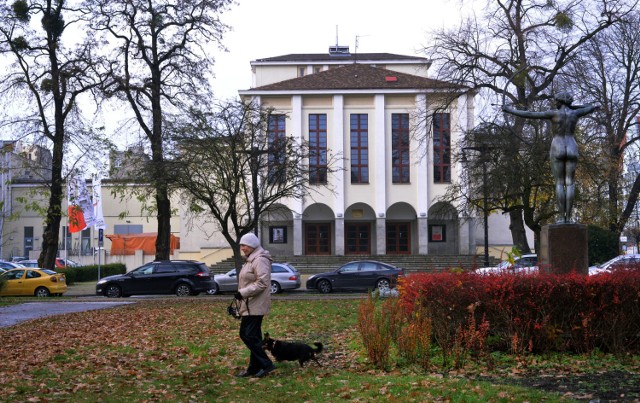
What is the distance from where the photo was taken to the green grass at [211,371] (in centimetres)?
870

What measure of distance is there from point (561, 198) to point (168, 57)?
2581 centimetres

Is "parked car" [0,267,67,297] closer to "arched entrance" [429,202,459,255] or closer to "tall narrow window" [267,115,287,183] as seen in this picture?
"tall narrow window" [267,115,287,183]

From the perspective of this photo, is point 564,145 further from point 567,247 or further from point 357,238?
point 357,238

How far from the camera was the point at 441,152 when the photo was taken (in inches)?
2167

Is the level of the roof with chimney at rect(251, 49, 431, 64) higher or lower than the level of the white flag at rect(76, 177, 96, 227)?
higher

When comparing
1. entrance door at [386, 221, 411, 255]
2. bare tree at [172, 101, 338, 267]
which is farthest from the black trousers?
entrance door at [386, 221, 411, 255]

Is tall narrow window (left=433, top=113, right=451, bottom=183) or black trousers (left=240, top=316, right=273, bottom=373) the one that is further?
tall narrow window (left=433, top=113, right=451, bottom=183)

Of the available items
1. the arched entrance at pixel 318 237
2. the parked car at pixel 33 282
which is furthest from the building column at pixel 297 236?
the parked car at pixel 33 282

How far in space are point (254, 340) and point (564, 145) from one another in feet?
23.3

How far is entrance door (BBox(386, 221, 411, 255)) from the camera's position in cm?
5800

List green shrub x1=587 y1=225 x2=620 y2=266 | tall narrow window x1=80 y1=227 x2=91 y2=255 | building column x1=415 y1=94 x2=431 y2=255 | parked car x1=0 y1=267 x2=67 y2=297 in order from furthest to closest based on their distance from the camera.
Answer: tall narrow window x1=80 y1=227 x2=91 y2=255
building column x1=415 y1=94 x2=431 y2=255
parked car x1=0 y1=267 x2=67 y2=297
green shrub x1=587 y1=225 x2=620 y2=266

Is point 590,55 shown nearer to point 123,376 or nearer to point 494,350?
point 494,350

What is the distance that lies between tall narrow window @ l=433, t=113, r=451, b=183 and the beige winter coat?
4355 centimetres

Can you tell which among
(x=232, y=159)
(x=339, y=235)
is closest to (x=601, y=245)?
(x=232, y=159)
